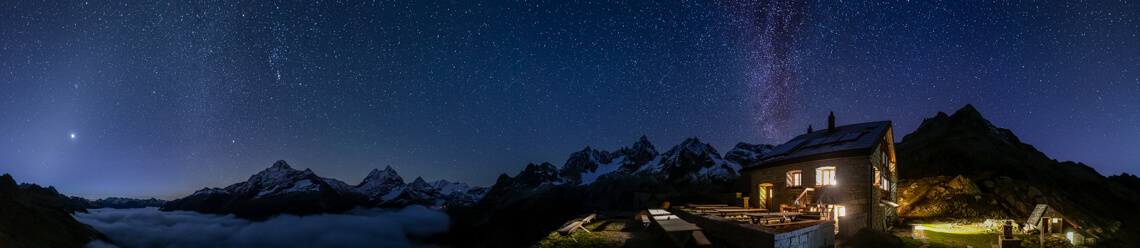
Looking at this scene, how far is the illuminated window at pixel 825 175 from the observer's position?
74.7 ft

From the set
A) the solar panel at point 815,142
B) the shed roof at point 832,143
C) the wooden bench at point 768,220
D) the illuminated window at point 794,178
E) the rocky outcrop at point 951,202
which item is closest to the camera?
the wooden bench at point 768,220

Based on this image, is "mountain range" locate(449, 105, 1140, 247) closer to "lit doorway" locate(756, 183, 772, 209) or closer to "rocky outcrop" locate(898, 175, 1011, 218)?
"rocky outcrop" locate(898, 175, 1011, 218)

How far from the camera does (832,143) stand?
80.6 feet

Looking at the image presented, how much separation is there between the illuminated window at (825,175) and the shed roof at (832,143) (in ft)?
2.47

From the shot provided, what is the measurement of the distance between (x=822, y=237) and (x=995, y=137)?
7922cm

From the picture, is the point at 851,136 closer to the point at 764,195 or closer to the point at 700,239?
the point at 764,195

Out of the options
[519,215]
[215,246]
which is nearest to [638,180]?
[519,215]

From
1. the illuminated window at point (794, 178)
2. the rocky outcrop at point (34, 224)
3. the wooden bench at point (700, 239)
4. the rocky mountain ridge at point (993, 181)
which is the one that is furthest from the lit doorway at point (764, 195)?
the rocky outcrop at point (34, 224)

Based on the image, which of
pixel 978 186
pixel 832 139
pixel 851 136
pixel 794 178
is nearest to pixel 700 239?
pixel 794 178

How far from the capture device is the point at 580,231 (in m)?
20.1

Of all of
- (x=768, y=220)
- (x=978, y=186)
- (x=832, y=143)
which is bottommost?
(x=768, y=220)

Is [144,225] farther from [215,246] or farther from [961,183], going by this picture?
[961,183]

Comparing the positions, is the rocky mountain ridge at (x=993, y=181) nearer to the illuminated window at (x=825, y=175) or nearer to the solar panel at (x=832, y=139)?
the solar panel at (x=832, y=139)

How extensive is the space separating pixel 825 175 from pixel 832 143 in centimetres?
243
